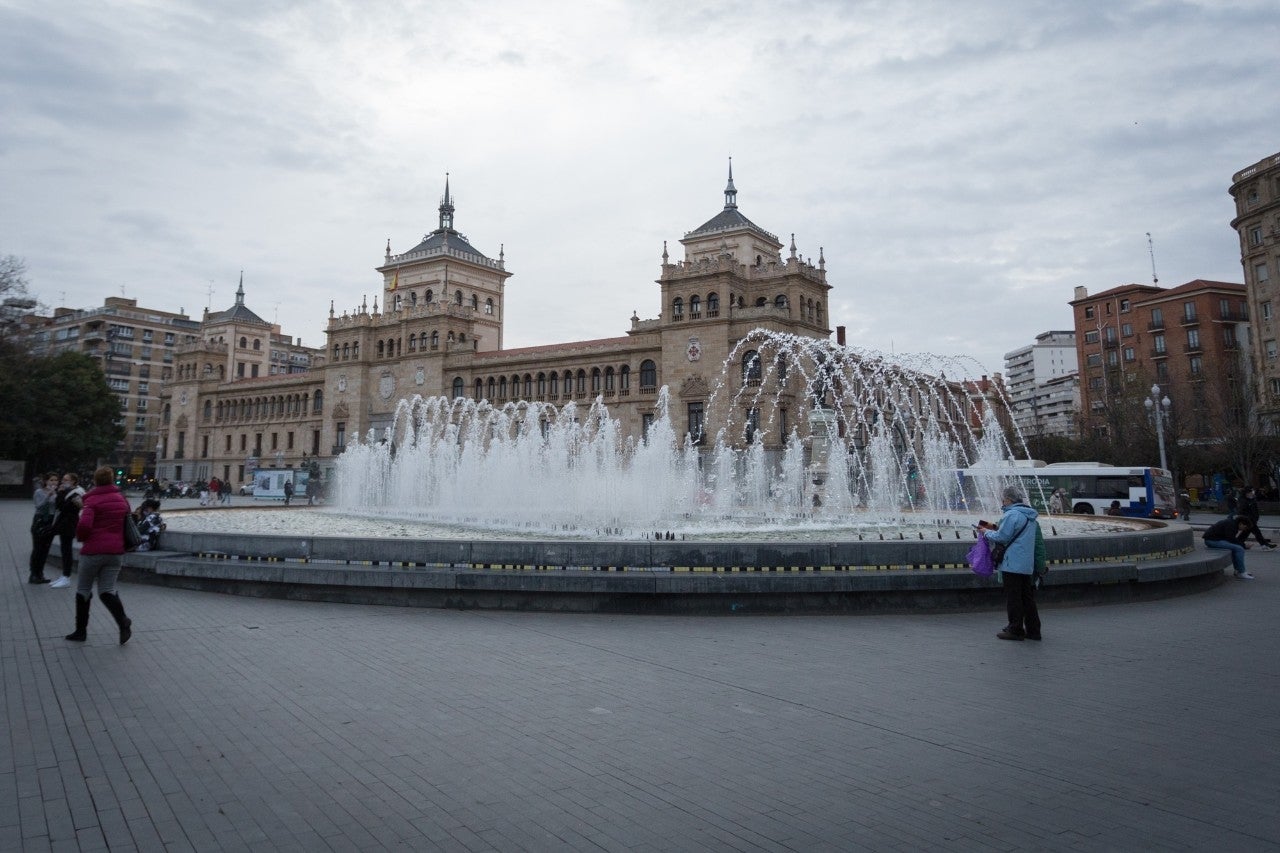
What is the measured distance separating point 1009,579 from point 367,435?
191 ft

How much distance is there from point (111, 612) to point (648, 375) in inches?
1684

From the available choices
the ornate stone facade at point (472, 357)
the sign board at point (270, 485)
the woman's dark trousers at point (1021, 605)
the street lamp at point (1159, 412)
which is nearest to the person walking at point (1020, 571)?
the woman's dark trousers at point (1021, 605)

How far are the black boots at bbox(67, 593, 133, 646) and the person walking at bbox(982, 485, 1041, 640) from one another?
8.34 m

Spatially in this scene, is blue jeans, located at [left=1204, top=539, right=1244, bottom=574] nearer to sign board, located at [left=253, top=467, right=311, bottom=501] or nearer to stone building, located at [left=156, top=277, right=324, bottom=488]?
sign board, located at [left=253, top=467, right=311, bottom=501]

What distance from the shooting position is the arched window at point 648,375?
49312 mm

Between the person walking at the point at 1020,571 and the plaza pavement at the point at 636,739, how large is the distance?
0.75 ft

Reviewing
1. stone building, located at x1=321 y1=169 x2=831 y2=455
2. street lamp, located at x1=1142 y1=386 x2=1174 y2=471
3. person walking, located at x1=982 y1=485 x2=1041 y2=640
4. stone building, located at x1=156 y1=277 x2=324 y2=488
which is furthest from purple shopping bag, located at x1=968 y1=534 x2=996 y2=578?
stone building, located at x1=156 y1=277 x2=324 y2=488

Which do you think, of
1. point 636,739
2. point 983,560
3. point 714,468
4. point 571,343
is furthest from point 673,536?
point 571,343

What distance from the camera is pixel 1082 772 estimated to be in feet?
14.5

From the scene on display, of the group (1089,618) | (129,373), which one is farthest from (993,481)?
(129,373)

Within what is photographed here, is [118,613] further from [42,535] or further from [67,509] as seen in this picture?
[42,535]

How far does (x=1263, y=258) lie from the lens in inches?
1751

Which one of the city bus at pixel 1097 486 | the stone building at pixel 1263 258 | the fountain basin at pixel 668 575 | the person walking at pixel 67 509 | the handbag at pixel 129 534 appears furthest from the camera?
the stone building at pixel 1263 258

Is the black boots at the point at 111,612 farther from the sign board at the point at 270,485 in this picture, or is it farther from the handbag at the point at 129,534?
the sign board at the point at 270,485
